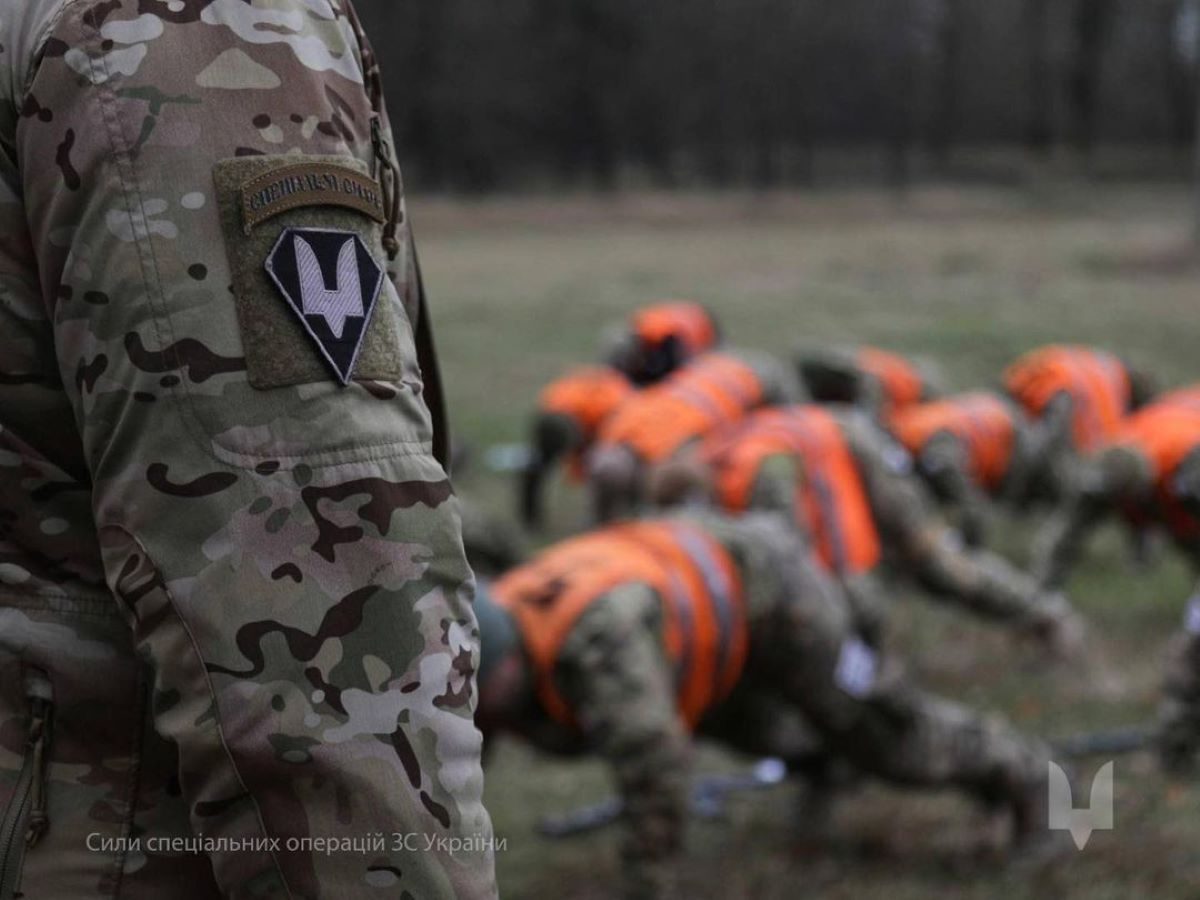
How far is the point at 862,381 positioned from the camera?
7.69 m

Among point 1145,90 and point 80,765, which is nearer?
point 80,765

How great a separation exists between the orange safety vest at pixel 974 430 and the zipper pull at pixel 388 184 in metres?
5.77

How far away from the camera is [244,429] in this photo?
1.18 metres

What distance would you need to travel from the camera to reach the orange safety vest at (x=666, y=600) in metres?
3.42

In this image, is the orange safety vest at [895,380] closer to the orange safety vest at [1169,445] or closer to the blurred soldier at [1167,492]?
the blurred soldier at [1167,492]

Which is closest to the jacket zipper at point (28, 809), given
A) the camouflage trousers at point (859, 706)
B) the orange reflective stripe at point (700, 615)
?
the orange reflective stripe at point (700, 615)

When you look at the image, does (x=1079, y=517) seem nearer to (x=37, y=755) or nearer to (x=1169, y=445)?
(x=1169, y=445)

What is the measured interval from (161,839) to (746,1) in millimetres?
45982

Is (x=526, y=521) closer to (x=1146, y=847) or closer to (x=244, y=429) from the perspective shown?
(x=1146, y=847)

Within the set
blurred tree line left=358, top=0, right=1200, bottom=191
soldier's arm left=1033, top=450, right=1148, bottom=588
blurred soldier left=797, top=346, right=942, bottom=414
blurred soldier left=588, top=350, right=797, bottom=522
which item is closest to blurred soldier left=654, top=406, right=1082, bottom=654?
soldier's arm left=1033, top=450, right=1148, bottom=588

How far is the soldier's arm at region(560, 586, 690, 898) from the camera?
3293 mm

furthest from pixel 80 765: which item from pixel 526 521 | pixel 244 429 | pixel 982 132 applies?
pixel 982 132

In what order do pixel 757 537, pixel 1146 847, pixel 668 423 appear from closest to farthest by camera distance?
pixel 757 537 < pixel 1146 847 < pixel 668 423

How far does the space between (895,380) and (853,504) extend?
3066 mm
